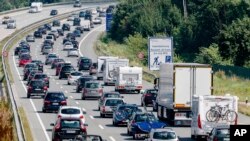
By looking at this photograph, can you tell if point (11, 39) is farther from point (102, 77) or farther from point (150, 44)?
point (150, 44)

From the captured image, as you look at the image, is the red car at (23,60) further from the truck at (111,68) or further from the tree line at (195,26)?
the truck at (111,68)

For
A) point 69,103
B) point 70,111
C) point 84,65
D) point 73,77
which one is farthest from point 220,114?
point 84,65

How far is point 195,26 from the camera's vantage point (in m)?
137

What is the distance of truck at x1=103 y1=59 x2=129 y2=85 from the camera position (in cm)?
8238

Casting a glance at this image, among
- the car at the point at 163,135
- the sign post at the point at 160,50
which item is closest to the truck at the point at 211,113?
the car at the point at 163,135

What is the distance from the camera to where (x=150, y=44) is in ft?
229

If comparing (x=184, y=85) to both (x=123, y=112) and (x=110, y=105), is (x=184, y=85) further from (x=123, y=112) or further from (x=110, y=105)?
(x=110, y=105)

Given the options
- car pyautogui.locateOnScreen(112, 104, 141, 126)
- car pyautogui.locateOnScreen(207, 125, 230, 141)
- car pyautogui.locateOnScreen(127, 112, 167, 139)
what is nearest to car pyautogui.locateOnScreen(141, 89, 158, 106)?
car pyautogui.locateOnScreen(112, 104, 141, 126)

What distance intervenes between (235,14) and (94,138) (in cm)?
10093

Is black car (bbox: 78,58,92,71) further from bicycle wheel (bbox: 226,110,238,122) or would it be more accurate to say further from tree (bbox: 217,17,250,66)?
bicycle wheel (bbox: 226,110,238,122)

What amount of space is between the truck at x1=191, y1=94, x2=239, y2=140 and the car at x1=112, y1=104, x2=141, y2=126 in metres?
7.87

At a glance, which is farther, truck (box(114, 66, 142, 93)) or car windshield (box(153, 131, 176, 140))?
truck (box(114, 66, 142, 93))

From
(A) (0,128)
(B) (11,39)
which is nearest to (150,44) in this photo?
(A) (0,128)

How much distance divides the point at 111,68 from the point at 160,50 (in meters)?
14.4
